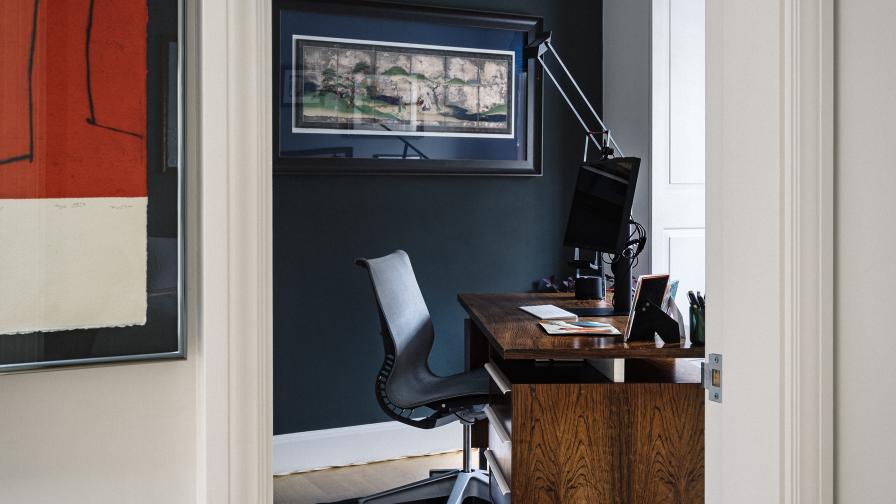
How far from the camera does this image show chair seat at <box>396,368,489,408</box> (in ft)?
8.57

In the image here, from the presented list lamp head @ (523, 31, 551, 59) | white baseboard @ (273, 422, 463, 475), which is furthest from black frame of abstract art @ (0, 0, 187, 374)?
lamp head @ (523, 31, 551, 59)

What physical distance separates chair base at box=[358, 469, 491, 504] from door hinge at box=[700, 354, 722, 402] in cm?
171

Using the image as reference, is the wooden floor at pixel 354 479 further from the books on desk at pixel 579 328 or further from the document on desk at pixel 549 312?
the books on desk at pixel 579 328

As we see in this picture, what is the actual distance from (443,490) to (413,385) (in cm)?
47

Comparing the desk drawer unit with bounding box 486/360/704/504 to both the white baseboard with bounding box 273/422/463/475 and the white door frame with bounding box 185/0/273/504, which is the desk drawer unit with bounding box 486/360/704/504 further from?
the white baseboard with bounding box 273/422/463/475

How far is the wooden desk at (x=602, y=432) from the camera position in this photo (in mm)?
1992

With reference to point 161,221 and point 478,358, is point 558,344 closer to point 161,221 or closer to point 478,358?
point 478,358

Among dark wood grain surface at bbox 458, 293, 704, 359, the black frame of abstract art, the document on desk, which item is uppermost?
the black frame of abstract art

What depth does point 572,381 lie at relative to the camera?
2.04 meters

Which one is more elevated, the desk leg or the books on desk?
the books on desk

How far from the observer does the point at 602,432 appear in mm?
2014
